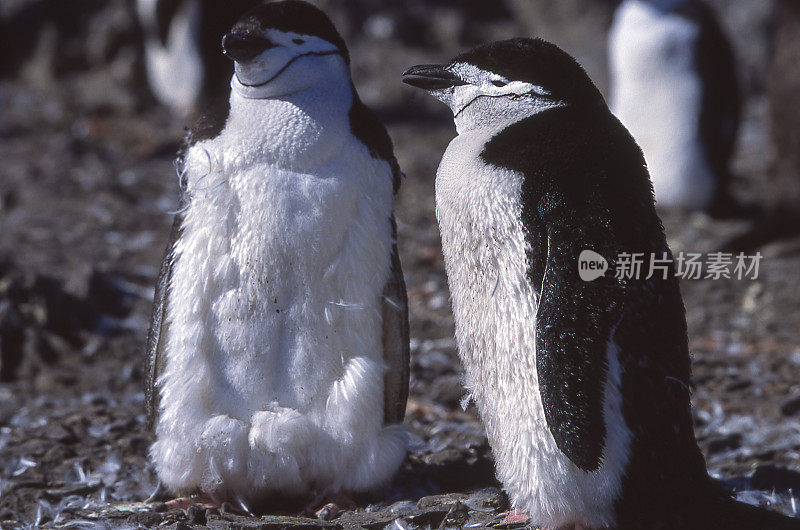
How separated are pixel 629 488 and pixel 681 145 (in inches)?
198

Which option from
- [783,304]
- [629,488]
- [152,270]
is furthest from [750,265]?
[629,488]

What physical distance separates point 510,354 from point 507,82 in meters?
0.64

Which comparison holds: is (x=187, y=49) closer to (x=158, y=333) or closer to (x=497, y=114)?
(x=158, y=333)

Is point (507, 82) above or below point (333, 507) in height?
above

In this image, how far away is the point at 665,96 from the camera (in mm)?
6785

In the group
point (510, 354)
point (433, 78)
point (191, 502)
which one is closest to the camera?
point (510, 354)

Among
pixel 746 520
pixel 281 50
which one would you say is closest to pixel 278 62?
pixel 281 50

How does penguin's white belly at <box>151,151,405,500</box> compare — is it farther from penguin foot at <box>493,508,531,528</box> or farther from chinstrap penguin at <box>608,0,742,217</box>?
chinstrap penguin at <box>608,0,742,217</box>

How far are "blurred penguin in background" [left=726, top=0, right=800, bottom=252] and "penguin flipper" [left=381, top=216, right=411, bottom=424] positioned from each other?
138 inches

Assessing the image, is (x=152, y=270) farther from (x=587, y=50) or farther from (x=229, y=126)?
(x=587, y=50)

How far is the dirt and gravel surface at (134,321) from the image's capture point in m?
2.86

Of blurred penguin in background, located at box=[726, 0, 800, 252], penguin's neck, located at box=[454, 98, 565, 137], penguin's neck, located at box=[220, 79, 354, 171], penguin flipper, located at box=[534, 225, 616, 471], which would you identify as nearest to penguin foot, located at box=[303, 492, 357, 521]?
penguin flipper, located at box=[534, 225, 616, 471]

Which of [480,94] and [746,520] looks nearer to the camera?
[746,520]

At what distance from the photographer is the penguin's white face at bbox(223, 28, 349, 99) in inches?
98.6
